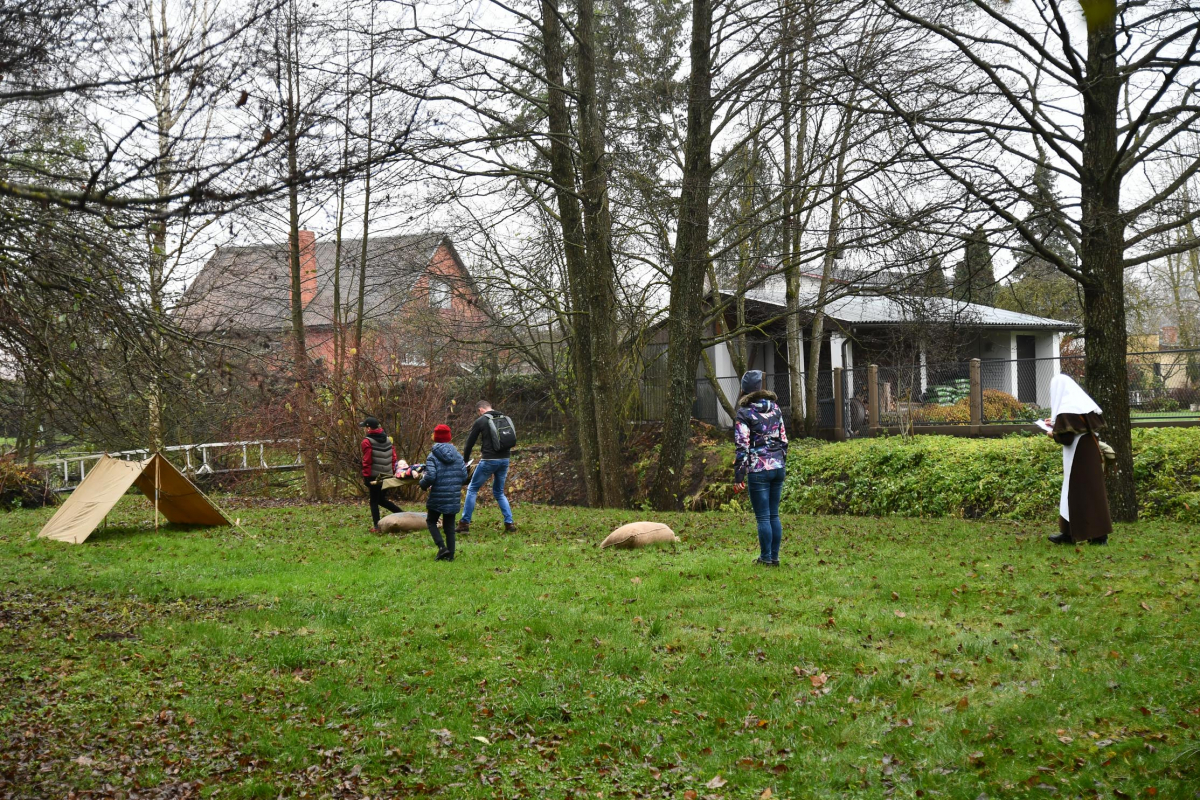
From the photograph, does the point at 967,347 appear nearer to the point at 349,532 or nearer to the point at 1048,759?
the point at 349,532

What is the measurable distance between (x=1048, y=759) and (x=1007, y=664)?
1.33 metres

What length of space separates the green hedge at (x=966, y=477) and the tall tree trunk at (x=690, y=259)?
8.53 ft

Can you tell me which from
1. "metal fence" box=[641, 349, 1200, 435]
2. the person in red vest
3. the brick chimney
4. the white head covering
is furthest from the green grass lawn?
"metal fence" box=[641, 349, 1200, 435]

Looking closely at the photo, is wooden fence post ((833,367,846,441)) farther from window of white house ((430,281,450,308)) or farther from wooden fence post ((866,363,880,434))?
window of white house ((430,281,450,308))

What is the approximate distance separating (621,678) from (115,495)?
372 inches

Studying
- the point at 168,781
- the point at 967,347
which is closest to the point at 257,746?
the point at 168,781

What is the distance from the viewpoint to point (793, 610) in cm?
757

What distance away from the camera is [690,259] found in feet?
51.2

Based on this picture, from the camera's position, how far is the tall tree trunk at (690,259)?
50.0ft

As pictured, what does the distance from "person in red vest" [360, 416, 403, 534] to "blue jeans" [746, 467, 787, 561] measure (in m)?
6.12

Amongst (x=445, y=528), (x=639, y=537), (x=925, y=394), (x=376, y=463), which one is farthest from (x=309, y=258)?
(x=639, y=537)

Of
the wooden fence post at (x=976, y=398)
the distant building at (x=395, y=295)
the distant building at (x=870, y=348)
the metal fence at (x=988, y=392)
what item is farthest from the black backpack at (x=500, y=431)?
the wooden fence post at (x=976, y=398)

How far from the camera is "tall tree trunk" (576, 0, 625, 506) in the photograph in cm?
1556

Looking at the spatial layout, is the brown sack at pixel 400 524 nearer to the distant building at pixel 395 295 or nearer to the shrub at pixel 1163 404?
the distant building at pixel 395 295
